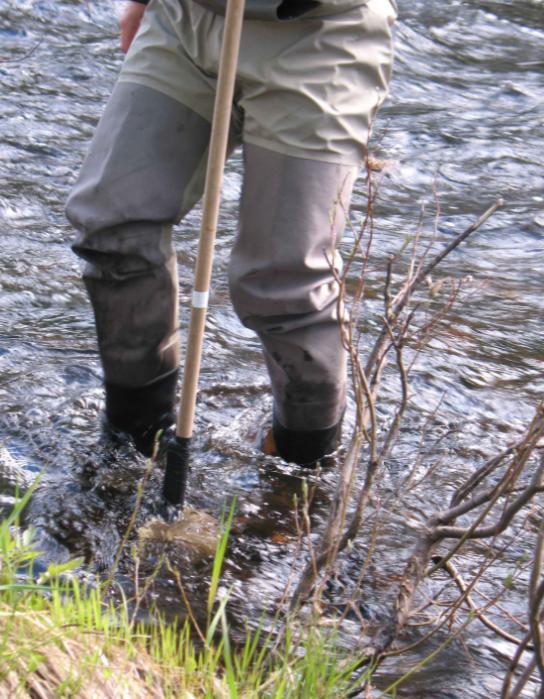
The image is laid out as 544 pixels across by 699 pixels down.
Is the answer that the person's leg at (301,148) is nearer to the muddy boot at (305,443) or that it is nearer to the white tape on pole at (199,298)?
the white tape on pole at (199,298)

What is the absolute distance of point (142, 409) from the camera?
3.64 meters

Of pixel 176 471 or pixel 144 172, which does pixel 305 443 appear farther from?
pixel 144 172

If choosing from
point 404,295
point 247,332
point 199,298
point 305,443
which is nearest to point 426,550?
point 404,295

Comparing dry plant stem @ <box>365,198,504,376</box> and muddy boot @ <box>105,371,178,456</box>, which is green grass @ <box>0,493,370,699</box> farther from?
muddy boot @ <box>105,371,178,456</box>

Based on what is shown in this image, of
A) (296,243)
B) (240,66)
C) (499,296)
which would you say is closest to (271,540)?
(296,243)

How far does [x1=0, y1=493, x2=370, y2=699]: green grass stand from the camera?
2135mm

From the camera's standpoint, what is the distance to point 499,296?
5570 mm

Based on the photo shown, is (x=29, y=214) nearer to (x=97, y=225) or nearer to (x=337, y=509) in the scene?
(x=97, y=225)

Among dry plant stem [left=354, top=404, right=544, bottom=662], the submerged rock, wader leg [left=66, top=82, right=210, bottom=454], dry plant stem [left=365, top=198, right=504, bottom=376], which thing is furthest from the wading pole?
dry plant stem [left=354, top=404, right=544, bottom=662]

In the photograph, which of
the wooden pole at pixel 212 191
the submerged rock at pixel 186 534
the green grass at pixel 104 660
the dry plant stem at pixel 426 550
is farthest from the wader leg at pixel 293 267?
the green grass at pixel 104 660

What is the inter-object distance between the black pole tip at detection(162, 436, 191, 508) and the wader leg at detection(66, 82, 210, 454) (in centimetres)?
45

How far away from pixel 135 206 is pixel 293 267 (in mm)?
460

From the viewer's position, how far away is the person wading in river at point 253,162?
298 cm

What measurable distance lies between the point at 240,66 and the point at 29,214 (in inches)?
123
